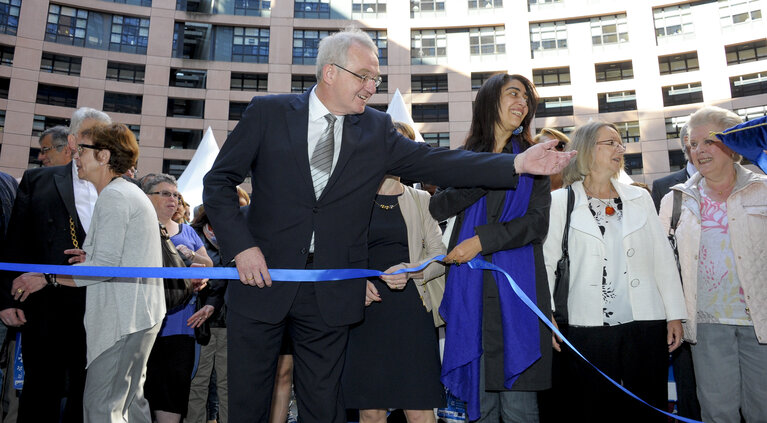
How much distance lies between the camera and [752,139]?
3.09 meters

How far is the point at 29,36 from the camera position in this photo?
107 feet

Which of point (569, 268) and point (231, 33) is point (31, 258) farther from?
point (231, 33)

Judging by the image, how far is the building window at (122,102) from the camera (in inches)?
1339

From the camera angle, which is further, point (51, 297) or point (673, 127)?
point (673, 127)

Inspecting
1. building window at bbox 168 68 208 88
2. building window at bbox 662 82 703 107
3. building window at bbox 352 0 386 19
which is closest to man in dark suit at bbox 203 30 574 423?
building window at bbox 168 68 208 88

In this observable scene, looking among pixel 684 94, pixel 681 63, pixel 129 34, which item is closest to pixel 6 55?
pixel 129 34

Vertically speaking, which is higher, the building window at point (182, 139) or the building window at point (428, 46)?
the building window at point (428, 46)

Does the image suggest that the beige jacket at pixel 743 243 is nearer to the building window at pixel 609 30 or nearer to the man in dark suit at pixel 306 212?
the man in dark suit at pixel 306 212

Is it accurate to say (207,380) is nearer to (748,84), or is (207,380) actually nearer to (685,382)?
(685,382)

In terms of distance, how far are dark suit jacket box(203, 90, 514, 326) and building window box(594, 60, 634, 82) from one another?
36877 millimetres

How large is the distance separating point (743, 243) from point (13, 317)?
17.7 feet

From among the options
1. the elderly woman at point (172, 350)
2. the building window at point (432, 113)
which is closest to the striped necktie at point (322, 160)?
the elderly woman at point (172, 350)

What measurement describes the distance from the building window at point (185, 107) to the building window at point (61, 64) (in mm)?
5838

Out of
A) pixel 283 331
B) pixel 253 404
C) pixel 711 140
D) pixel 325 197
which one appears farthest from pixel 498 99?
pixel 253 404
